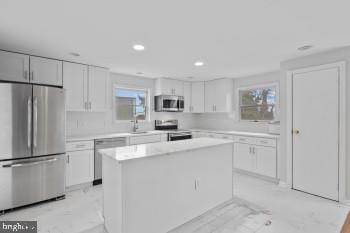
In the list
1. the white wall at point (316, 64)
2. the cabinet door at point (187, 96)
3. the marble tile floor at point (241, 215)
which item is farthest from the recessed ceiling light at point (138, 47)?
the cabinet door at point (187, 96)

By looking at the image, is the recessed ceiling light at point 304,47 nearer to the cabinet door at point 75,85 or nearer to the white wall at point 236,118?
the white wall at point 236,118

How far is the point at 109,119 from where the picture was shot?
4355 millimetres

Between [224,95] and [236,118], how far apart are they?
2.31 feet

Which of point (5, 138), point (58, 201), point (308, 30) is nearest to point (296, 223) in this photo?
point (308, 30)

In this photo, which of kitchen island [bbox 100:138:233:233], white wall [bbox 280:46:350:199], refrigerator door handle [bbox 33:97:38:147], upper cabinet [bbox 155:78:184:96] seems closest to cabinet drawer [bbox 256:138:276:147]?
white wall [bbox 280:46:350:199]

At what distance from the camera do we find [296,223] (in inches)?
89.9

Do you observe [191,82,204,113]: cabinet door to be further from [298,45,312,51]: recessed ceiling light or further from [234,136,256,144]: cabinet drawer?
[298,45,312,51]: recessed ceiling light

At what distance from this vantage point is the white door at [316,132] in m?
2.86

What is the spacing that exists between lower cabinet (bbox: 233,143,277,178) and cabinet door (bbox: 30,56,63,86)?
3900 mm

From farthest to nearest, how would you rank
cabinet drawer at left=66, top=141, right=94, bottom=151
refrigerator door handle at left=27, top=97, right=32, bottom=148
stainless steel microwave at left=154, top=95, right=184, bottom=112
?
stainless steel microwave at left=154, top=95, right=184, bottom=112
cabinet drawer at left=66, top=141, right=94, bottom=151
refrigerator door handle at left=27, top=97, right=32, bottom=148

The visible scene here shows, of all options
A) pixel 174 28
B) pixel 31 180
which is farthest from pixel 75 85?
pixel 174 28

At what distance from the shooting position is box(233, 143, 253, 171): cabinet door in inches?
160

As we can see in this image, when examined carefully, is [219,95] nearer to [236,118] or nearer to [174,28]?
[236,118]

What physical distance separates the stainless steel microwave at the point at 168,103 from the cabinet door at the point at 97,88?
1435 mm
